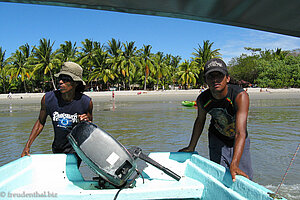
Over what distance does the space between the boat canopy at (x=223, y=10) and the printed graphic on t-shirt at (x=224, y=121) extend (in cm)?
90

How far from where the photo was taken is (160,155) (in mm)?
3066

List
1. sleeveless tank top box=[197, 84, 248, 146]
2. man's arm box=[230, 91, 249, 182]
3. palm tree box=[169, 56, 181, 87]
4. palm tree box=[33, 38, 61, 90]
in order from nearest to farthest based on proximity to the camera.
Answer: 1. man's arm box=[230, 91, 249, 182]
2. sleeveless tank top box=[197, 84, 248, 146]
3. palm tree box=[33, 38, 61, 90]
4. palm tree box=[169, 56, 181, 87]

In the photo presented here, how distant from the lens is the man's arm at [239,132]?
6.95ft

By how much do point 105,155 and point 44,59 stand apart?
43.5 meters

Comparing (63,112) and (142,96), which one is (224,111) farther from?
(142,96)

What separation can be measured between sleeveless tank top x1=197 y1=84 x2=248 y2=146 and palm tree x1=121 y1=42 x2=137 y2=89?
39.2 m

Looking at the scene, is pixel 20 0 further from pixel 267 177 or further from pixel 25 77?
pixel 25 77

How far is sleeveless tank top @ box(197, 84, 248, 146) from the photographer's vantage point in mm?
2496

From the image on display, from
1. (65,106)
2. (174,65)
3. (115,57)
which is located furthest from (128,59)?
(65,106)

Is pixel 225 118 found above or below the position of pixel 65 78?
below

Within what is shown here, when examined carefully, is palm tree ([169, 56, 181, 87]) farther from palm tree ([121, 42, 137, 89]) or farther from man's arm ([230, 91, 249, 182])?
man's arm ([230, 91, 249, 182])

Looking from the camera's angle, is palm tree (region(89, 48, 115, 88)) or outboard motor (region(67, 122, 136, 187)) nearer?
outboard motor (region(67, 122, 136, 187))

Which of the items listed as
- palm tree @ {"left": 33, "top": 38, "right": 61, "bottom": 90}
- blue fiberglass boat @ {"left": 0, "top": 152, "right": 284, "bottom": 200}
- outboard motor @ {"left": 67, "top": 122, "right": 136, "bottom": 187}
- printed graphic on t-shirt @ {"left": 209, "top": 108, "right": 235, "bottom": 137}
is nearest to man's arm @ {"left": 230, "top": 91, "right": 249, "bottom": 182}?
blue fiberglass boat @ {"left": 0, "top": 152, "right": 284, "bottom": 200}

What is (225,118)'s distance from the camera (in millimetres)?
2635
